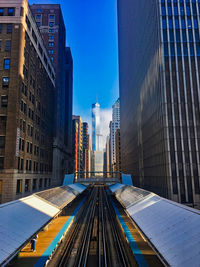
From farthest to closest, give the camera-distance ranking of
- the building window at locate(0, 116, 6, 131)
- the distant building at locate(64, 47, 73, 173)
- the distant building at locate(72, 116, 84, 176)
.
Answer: the distant building at locate(72, 116, 84, 176) → the distant building at locate(64, 47, 73, 173) → the building window at locate(0, 116, 6, 131)

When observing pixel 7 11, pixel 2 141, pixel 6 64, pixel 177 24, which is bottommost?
pixel 2 141

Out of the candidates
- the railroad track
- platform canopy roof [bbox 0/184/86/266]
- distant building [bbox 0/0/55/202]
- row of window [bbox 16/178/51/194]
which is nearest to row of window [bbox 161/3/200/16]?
distant building [bbox 0/0/55/202]

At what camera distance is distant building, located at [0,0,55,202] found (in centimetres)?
4241

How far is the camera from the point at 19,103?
45719mm

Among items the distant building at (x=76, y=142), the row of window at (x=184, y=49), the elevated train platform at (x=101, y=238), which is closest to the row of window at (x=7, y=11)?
the row of window at (x=184, y=49)

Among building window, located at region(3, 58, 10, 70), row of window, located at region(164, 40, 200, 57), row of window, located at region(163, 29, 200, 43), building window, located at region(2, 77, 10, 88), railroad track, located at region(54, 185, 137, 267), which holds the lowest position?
railroad track, located at region(54, 185, 137, 267)

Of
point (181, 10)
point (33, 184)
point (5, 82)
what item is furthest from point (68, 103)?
point (181, 10)

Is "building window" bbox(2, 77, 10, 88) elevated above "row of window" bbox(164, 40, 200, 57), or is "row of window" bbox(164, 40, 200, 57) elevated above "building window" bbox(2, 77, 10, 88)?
"row of window" bbox(164, 40, 200, 57)

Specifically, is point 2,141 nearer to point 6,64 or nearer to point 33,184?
point 6,64

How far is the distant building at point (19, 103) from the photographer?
42406 millimetres

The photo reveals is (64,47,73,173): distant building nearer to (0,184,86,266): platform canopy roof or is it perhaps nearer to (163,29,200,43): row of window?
(163,29,200,43): row of window

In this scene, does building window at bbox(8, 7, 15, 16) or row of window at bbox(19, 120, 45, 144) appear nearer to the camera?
building window at bbox(8, 7, 15, 16)

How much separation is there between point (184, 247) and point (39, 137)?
5640 cm

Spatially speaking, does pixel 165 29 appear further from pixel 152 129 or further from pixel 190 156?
pixel 190 156
